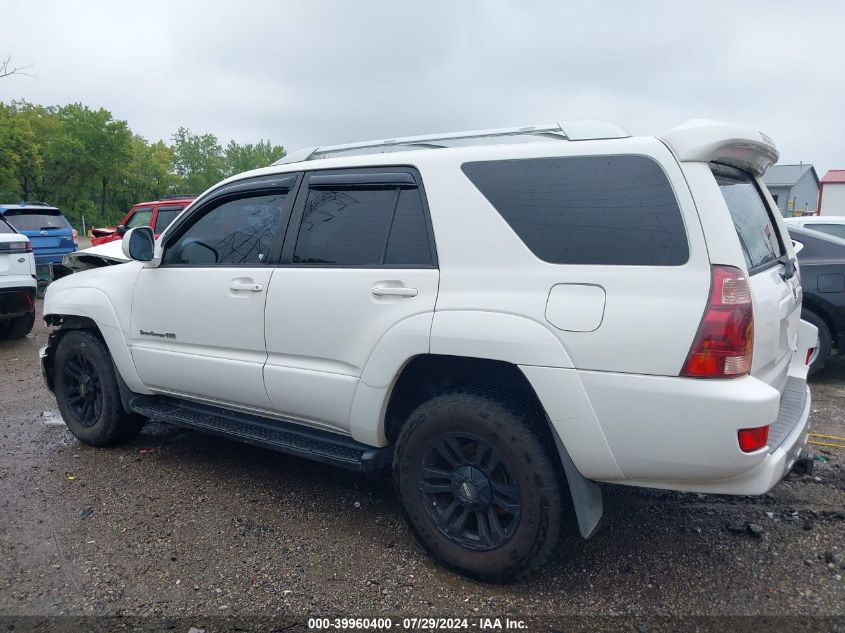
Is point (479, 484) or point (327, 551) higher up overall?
point (479, 484)

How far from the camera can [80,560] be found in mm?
3295

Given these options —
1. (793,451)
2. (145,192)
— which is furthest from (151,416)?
(145,192)

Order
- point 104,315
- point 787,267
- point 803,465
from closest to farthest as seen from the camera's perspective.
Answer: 1. point 803,465
2. point 787,267
3. point 104,315

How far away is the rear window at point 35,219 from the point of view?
14.1 metres

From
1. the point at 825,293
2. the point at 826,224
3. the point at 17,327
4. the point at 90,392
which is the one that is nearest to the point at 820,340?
the point at 825,293

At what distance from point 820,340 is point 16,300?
29.5 feet

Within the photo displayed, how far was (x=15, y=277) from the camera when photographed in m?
8.29

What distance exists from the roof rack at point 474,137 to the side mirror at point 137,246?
984 mm

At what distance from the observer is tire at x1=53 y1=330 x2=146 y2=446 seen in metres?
4.58

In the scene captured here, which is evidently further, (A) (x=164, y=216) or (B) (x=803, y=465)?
(A) (x=164, y=216)

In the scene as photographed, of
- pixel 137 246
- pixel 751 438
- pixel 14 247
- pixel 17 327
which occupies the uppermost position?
pixel 137 246

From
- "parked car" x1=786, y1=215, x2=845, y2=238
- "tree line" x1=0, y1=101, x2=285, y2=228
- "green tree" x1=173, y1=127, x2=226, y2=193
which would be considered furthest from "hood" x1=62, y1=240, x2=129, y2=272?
"green tree" x1=173, y1=127, x2=226, y2=193

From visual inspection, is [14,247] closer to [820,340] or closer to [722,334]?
[722,334]

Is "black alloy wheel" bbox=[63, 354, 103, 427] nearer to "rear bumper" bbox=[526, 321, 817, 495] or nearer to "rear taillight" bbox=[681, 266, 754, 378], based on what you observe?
"rear bumper" bbox=[526, 321, 817, 495]
